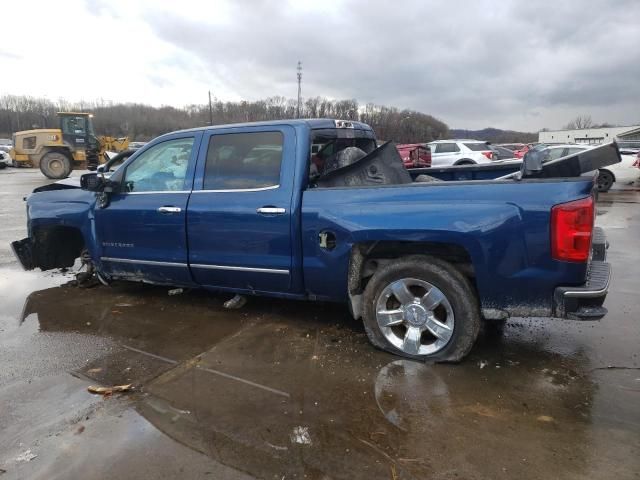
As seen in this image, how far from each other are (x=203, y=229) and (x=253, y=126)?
102 centimetres

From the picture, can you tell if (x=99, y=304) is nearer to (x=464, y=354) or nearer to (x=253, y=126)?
(x=253, y=126)

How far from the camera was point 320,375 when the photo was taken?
3467 mm

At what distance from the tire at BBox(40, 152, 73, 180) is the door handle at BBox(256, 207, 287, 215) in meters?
22.2

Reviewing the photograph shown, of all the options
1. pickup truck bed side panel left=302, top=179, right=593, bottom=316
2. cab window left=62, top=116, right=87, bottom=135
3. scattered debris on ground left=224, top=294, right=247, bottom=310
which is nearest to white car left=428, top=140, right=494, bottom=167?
scattered debris on ground left=224, top=294, right=247, bottom=310

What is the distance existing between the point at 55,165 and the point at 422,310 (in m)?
23.8

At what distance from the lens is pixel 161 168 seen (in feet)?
15.4

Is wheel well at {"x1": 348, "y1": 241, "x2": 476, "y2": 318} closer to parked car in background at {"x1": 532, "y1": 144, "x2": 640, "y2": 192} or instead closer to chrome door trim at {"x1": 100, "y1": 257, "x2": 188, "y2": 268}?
chrome door trim at {"x1": 100, "y1": 257, "x2": 188, "y2": 268}

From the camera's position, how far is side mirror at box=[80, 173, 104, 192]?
4.77 meters

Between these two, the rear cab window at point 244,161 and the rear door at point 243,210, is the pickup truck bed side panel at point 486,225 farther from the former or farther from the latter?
the rear cab window at point 244,161

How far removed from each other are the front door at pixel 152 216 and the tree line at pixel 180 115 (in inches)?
2898

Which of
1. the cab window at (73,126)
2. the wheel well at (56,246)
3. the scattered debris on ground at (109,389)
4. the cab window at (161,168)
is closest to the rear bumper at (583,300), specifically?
the scattered debris on ground at (109,389)

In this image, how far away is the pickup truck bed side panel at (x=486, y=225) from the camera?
122 inches

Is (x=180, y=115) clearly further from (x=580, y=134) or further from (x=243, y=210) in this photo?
(x=243, y=210)

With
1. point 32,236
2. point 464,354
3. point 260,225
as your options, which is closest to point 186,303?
point 260,225
